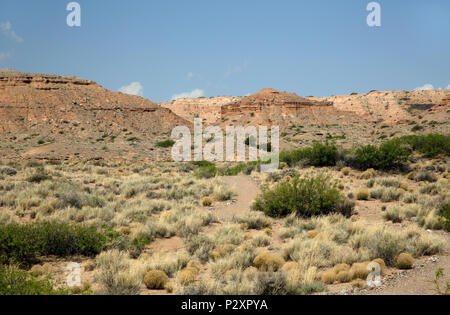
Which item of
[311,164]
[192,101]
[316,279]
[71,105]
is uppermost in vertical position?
[192,101]

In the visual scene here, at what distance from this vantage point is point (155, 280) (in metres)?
5.53

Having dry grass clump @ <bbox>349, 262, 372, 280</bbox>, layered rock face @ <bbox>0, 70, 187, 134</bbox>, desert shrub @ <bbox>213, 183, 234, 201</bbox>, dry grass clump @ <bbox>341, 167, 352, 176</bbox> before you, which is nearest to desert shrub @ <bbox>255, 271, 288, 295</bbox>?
dry grass clump @ <bbox>349, 262, 372, 280</bbox>

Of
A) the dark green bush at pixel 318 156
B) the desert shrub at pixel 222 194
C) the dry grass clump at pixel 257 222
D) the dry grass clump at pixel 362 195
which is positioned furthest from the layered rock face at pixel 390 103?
the dry grass clump at pixel 257 222

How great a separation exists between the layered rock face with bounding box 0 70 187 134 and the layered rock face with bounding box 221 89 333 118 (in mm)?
12993

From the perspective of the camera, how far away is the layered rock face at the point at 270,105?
66500mm

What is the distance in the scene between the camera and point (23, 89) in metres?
54.4

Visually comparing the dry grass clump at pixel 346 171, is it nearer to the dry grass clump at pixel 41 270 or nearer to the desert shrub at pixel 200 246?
the desert shrub at pixel 200 246

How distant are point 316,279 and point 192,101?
108m

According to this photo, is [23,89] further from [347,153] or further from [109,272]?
[109,272]

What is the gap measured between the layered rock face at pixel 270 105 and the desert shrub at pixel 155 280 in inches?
2385

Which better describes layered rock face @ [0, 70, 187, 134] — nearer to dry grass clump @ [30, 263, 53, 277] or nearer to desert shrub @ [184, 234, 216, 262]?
desert shrub @ [184, 234, 216, 262]
